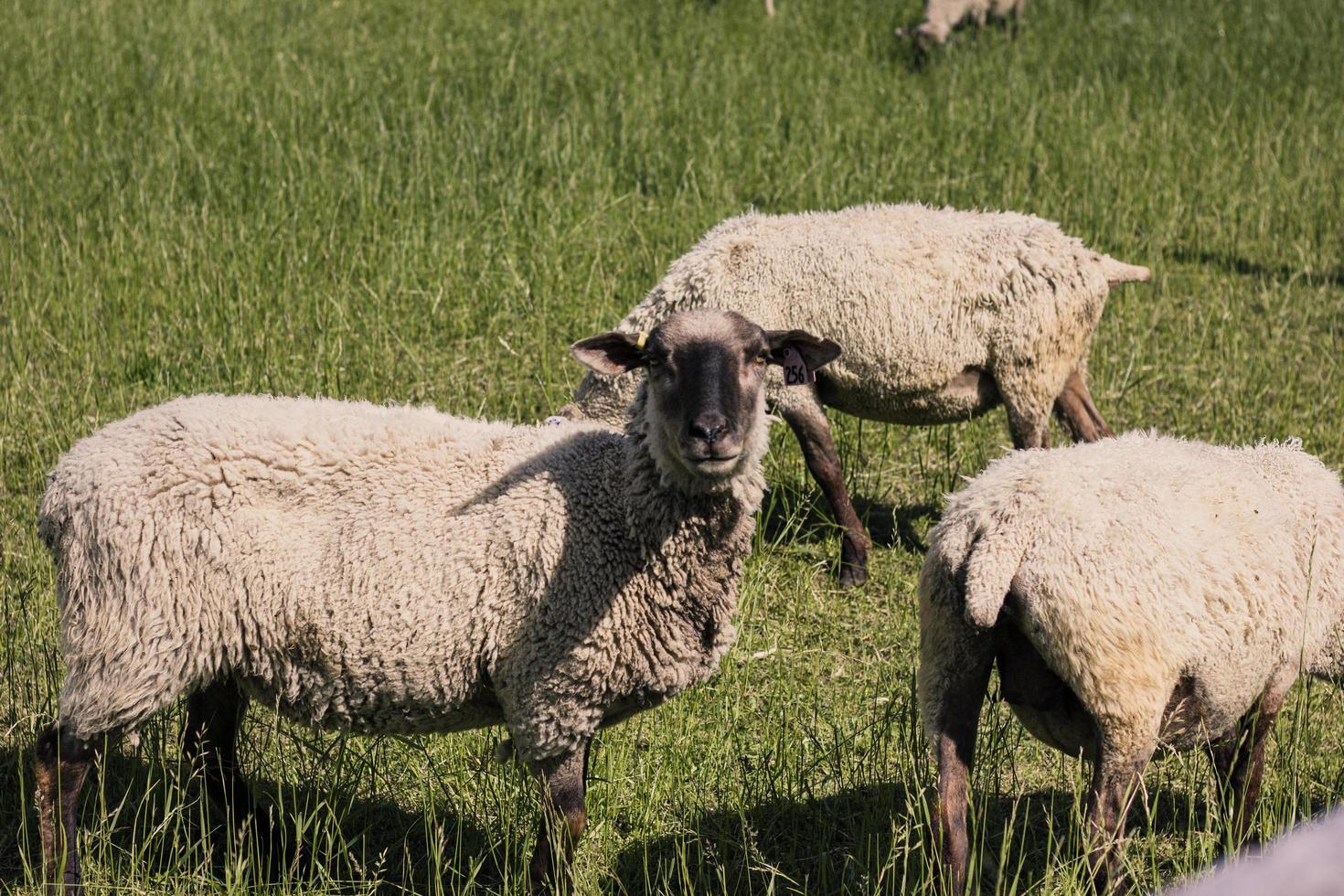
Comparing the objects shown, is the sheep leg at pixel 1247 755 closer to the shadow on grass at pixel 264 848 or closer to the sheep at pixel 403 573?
the sheep at pixel 403 573

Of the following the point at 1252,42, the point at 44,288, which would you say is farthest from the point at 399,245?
the point at 1252,42

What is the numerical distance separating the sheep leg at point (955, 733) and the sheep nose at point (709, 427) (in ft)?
2.70

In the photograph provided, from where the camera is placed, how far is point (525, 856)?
3.70 meters

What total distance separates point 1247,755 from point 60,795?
3398 millimetres

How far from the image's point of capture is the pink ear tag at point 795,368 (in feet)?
13.4

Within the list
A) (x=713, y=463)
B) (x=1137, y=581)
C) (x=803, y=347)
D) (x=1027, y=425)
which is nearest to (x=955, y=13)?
(x=1027, y=425)

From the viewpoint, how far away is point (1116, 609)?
331cm

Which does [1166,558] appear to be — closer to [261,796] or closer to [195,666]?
[195,666]

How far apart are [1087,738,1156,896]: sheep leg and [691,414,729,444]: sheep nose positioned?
124cm

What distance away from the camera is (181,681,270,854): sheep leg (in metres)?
4.08

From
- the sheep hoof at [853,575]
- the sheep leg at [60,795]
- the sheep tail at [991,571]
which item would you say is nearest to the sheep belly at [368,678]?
the sheep leg at [60,795]

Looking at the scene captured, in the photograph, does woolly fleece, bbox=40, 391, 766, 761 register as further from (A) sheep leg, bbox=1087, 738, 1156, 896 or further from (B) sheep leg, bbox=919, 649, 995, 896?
(A) sheep leg, bbox=1087, 738, 1156, 896

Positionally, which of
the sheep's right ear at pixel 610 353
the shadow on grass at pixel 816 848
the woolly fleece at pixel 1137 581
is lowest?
the shadow on grass at pixel 816 848

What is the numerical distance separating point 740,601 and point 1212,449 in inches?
77.3
